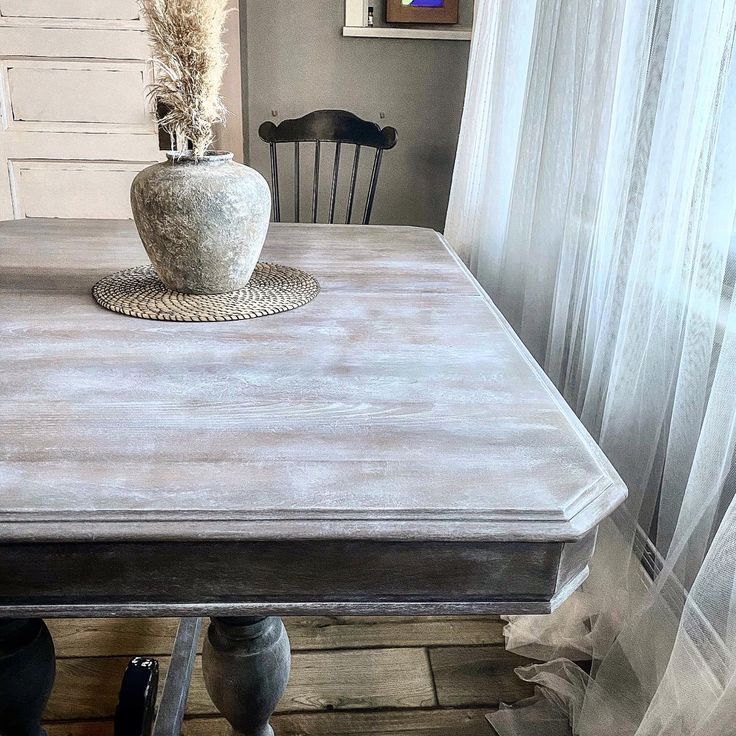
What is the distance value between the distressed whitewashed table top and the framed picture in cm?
168

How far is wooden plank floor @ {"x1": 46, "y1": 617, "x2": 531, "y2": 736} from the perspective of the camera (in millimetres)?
1321

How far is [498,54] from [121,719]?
174 centimetres

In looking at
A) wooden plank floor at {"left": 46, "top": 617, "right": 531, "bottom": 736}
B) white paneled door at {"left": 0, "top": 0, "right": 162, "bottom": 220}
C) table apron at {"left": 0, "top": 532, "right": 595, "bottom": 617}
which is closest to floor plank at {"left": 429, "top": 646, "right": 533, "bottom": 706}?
wooden plank floor at {"left": 46, "top": 617, "right": 531, "bottom": 736}

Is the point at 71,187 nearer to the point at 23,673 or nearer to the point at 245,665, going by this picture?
the point at 23,673

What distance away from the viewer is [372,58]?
2.62 meters

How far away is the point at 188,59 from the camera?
99cm

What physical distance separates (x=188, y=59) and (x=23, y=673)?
2.83ft

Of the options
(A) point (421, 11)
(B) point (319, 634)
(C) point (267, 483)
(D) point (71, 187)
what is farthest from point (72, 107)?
(C) point (267, 483)

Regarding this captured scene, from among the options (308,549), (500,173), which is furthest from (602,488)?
(500,173)

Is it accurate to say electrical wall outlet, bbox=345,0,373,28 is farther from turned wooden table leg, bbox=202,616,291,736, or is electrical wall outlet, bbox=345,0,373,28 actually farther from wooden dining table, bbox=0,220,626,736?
turned wooden table leg, bbox=202,616,291,736

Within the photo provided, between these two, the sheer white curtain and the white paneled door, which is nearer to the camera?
the sheer white curtain

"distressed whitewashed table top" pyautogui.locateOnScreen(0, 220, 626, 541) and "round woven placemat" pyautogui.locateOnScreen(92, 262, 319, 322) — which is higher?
"round woven placemat" pyautogui.locateOnScreen(92, 262, 319, 322)

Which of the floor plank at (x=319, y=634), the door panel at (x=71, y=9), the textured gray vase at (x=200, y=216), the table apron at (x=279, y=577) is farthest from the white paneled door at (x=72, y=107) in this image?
the table apron at (x=279, y=577)

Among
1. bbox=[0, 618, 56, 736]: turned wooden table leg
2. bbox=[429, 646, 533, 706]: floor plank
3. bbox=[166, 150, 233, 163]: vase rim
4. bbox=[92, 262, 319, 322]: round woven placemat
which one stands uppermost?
bbox=[166, 150, 233, 163]: vase rim
